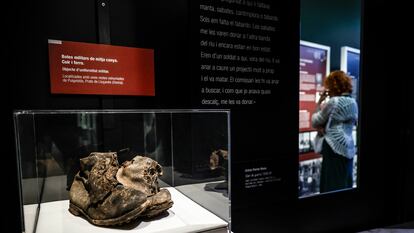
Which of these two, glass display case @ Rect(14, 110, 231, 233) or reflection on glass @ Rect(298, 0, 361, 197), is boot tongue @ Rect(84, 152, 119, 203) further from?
reflection on glass @ Rect(298, 0, 361, 197)

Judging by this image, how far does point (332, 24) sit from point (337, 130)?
1.14 metres

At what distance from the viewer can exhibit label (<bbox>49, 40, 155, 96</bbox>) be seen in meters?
1.12

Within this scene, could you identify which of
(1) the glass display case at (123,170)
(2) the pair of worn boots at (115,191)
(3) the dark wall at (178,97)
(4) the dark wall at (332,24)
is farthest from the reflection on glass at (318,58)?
(2) the pair of worn boots at (115,191)

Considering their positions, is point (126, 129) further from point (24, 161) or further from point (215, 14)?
point (215, 14)

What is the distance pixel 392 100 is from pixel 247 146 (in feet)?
5.23

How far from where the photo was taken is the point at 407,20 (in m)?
2.21

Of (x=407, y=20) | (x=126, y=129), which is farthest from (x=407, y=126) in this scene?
(x=126, y=129)

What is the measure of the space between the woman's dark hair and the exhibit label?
1759 millimetres

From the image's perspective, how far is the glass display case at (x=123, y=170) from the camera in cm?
83

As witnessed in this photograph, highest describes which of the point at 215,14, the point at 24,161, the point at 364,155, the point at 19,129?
the point at 215,14

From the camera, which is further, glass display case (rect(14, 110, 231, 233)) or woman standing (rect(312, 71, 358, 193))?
woman standing (rect(312, 71, 358, 193))

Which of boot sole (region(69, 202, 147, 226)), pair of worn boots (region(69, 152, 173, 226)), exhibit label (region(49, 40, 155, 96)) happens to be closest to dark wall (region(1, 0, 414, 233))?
exhibit label (region(49, 40, 155, 96))

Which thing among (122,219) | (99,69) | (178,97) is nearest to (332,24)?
(178,97)

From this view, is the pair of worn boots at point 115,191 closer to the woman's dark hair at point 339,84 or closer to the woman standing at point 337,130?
the woman standing at point 337,130
